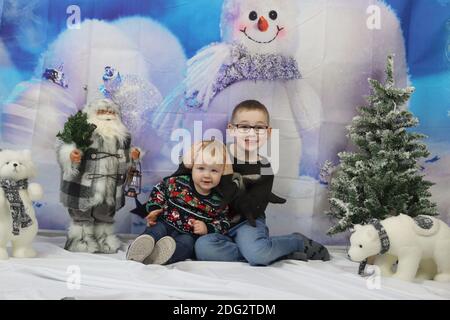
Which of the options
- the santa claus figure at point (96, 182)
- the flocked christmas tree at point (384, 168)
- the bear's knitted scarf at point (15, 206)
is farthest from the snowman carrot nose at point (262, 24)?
the bear's knitted scarf at point (15, 206)

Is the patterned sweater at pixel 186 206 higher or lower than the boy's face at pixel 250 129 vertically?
lower

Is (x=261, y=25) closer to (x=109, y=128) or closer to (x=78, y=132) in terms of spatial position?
(x=109, y=128)

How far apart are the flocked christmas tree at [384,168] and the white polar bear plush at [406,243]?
26cm

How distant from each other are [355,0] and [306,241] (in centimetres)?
139

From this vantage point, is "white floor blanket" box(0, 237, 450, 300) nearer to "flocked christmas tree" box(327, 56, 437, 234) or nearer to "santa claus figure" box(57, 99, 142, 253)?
"santa claus figure" box(57, 99, 142, 253)

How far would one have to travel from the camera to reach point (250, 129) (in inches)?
116

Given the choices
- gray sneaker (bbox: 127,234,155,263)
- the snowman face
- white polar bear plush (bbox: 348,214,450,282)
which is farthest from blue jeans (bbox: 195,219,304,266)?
the snowman face

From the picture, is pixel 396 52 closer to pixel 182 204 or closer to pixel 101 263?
pixel 182 204

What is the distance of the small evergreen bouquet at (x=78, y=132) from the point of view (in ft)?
8.92

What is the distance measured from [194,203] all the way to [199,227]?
12 cm

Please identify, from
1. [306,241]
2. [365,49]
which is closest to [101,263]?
[306,241]

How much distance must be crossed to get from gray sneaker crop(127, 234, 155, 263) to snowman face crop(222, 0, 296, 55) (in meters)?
1.26

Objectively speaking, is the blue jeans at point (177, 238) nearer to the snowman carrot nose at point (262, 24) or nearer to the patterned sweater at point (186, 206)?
the patterned sweater at point (186, 206)

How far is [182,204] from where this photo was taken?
2.77 m
